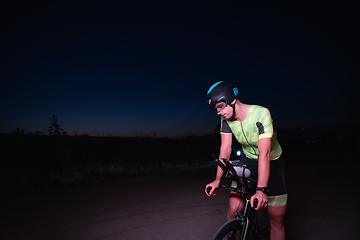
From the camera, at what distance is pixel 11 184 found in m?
9.90

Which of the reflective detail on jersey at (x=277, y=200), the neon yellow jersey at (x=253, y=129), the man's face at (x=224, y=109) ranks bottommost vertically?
the reflective detail on jersey at (x=277, y=200)

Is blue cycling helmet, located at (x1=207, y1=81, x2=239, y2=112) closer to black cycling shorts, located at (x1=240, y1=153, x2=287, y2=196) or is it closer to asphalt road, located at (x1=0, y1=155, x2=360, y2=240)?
black cycling shorts, located at (x1=240, y1=153, x2=287, y2=196)

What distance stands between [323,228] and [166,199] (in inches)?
151

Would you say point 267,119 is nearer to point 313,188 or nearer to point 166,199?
point 166,199

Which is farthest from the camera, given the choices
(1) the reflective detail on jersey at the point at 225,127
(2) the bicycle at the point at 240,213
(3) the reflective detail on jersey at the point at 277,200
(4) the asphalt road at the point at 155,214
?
(4) the asphalt road at the point at 155,214

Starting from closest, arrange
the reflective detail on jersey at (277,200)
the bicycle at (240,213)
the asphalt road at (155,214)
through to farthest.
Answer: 1. the bicycle at (240,213)
2. the reflective detail on jersey at (277,200)
3. the asphalt road at (155,214)

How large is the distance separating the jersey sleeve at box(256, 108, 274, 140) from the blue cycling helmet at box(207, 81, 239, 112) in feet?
1.07

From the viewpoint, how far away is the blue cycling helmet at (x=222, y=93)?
2.40m

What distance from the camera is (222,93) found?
2.40m

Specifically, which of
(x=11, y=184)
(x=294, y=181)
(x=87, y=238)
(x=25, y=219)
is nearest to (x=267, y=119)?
(x=87, y=238)

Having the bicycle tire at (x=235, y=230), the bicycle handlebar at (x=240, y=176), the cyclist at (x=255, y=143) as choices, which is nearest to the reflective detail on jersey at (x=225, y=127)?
the cyclist at (x=255, y=143)

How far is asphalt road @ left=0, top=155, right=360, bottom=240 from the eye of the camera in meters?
4.33

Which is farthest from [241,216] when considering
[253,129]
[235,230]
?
[253,129]

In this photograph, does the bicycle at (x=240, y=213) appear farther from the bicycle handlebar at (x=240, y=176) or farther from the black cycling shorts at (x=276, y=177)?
the black cycling shorts at (x=276, y=177)
